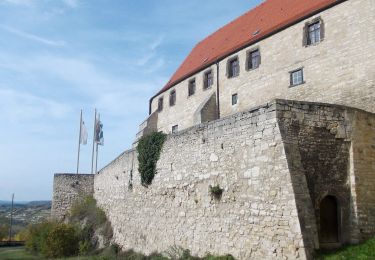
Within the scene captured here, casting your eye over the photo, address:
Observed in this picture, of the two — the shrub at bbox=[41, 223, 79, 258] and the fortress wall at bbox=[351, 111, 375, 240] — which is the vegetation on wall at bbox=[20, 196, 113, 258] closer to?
the shrub at bbox=[41, 223, 79, 258]

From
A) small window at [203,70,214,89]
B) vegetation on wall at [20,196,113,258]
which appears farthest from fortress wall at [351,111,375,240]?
small window at [203,70,214,89]

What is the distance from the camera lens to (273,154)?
11383 millimetres

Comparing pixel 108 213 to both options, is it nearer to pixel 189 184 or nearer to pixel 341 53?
pixel 189 184

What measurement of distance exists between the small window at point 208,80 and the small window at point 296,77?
24.3 feet

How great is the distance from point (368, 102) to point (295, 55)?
5.29 metres

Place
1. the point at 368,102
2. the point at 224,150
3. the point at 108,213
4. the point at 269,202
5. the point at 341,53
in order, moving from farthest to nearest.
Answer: the point at 108,213 → the point at 341,53 → the point at 368,102 → the point at 224,150 → the point at 269,202

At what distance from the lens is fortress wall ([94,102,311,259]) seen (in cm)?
1098

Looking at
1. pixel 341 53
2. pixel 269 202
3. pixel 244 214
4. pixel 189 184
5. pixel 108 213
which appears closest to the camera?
pixel 269 202

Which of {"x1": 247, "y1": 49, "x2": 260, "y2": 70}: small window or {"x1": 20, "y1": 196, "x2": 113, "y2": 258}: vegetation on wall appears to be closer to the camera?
{"x1": 247, "y1": 49, "x2": 260, "y2": 70}: small window

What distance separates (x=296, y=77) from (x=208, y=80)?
834 centimetres

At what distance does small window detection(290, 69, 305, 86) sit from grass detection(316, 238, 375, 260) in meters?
10.4

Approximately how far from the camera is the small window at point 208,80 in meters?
27.2

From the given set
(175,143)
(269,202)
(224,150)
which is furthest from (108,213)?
(269,202)

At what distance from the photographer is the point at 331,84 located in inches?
717
